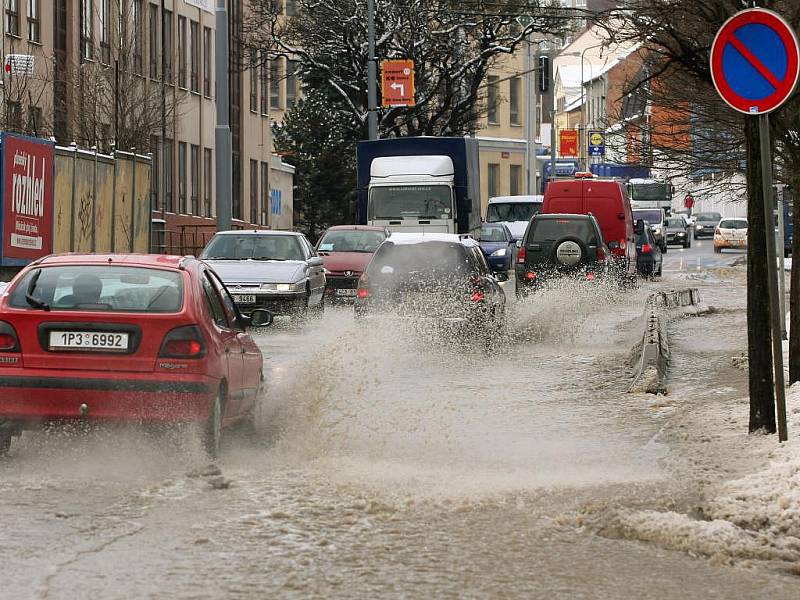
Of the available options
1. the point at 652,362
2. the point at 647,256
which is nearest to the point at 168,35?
the point at 647,256

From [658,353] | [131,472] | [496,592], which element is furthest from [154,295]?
[658,353]

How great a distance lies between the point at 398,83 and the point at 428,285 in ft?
94.9

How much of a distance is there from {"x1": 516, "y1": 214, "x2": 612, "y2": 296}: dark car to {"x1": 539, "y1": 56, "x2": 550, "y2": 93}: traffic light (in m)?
34.4

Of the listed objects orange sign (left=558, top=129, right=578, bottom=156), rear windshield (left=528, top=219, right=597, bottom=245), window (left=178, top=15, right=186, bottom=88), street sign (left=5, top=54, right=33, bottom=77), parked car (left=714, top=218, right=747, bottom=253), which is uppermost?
orange sign (left=558, top=129, right=578, bottom=156)

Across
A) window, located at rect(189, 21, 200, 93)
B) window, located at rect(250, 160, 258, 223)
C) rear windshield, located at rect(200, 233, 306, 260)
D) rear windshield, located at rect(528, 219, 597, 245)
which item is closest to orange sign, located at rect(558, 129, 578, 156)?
window, located at rect(250, 160, 258, 223)

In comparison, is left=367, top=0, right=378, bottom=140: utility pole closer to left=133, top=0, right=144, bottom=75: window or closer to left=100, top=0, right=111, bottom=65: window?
left=133, top=0, right=144, bottom=75: window

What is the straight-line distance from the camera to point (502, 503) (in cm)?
884

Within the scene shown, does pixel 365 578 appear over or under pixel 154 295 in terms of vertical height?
under

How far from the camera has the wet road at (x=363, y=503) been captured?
271 inches

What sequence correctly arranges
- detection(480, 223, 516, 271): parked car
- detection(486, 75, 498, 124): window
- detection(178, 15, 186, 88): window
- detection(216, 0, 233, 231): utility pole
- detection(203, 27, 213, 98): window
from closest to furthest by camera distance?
detection(216, 0, 233, 231): utility pole < detection(480, 223, 516, 271): parked car < detection(178, 15, 186, 88): window < detection(203, 27, 213, 98): window < detection(486, 75, 498, 124): window

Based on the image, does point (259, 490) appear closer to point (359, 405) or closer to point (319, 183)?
point (359, 405)

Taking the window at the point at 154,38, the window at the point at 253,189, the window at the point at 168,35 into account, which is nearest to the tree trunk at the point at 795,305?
the window at the point at 154,38

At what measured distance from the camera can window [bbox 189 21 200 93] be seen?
5722 centimetres

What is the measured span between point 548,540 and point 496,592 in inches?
45.9
